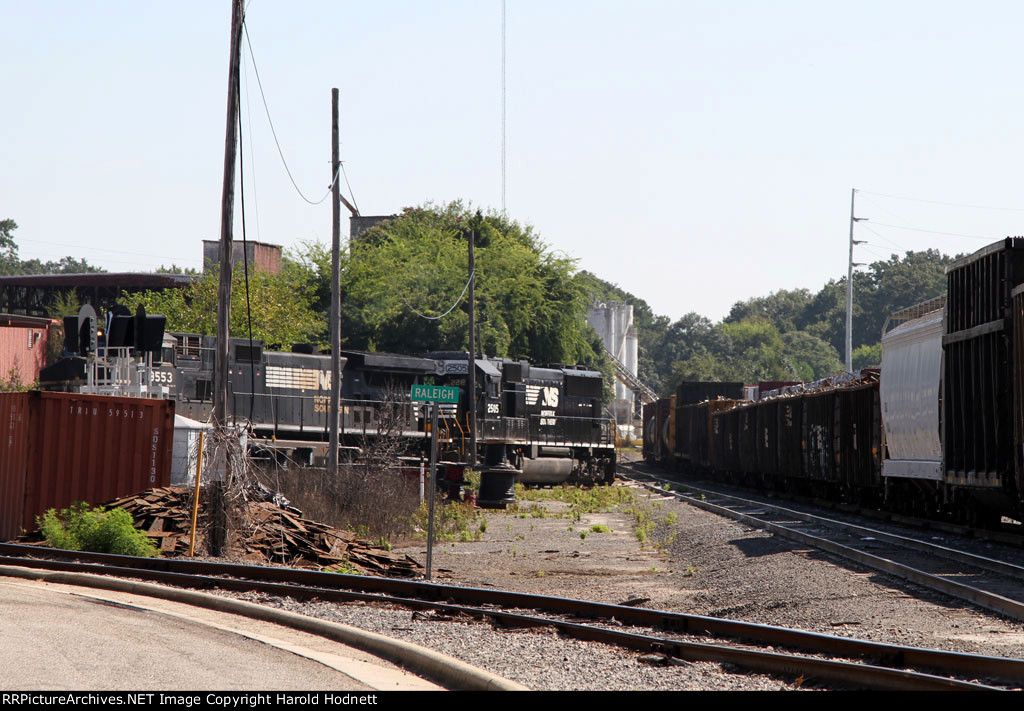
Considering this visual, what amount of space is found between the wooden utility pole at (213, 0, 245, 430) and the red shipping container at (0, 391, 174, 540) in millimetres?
1366

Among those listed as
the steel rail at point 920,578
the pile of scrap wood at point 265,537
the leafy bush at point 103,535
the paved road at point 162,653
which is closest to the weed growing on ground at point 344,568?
the pile of scrap wood at point 265,537

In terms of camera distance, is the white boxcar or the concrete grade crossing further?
the white boxcar

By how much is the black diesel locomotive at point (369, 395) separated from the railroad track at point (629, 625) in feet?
12.2

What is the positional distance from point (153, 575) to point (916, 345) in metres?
15.0

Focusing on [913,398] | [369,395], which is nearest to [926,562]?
[913,398]

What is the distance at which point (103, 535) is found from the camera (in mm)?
16594

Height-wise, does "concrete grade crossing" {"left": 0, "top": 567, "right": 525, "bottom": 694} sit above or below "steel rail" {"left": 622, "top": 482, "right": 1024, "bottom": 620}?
below

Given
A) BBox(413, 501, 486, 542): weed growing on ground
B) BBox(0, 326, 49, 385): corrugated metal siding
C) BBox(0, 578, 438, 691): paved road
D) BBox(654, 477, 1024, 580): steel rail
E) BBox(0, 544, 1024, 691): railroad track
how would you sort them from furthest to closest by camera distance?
BBox(0, 326, 49, 385): corrugated metal siding
BBox(413, 501, 486, 542): weed growing on ground
BBox(654, 477, 1024, 580): steel rail
BBox(0, 544, 1024, 691): railroad track
BBox(0, 578, 438, 691): paved road

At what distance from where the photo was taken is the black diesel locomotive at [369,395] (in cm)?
2728

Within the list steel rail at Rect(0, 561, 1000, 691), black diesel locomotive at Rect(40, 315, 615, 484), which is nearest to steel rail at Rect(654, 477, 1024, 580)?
steel rail at Rect(0, 561, 1000, 691)

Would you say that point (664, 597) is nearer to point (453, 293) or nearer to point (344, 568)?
point (344, 568)

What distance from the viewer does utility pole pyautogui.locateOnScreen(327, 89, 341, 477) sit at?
1032 inches

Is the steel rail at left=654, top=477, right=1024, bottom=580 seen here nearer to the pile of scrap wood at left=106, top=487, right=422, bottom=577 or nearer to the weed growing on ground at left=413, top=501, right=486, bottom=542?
the weed growing on ground at left=413, top=501, right=486, bottom=542
